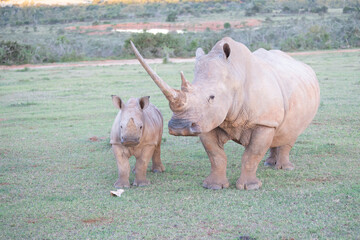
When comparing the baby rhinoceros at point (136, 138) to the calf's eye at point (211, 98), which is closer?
the calf's eye at point (211, 98)

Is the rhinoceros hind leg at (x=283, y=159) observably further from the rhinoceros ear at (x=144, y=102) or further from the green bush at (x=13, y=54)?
the green bush at (x=13, y=54)

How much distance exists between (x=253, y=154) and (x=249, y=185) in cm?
39

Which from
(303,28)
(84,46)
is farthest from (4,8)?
(303,28)

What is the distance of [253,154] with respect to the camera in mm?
6363

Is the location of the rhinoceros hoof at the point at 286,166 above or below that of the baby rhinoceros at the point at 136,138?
below

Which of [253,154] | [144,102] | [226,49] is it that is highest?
[226,49]

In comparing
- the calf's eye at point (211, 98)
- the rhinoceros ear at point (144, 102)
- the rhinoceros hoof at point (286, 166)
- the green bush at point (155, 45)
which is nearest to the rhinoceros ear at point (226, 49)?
the calf's eye at point (211, 98)

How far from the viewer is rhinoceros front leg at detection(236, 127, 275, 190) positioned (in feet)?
20.7

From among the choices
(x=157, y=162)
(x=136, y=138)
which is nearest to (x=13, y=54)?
(x=157, y=162)

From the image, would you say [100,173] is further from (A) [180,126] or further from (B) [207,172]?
(A) [180,126]

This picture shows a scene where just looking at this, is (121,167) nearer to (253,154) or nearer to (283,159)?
(253,154)

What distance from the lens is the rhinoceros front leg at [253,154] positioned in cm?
630

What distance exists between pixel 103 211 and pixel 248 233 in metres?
1.68

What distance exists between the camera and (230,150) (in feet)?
29.1
